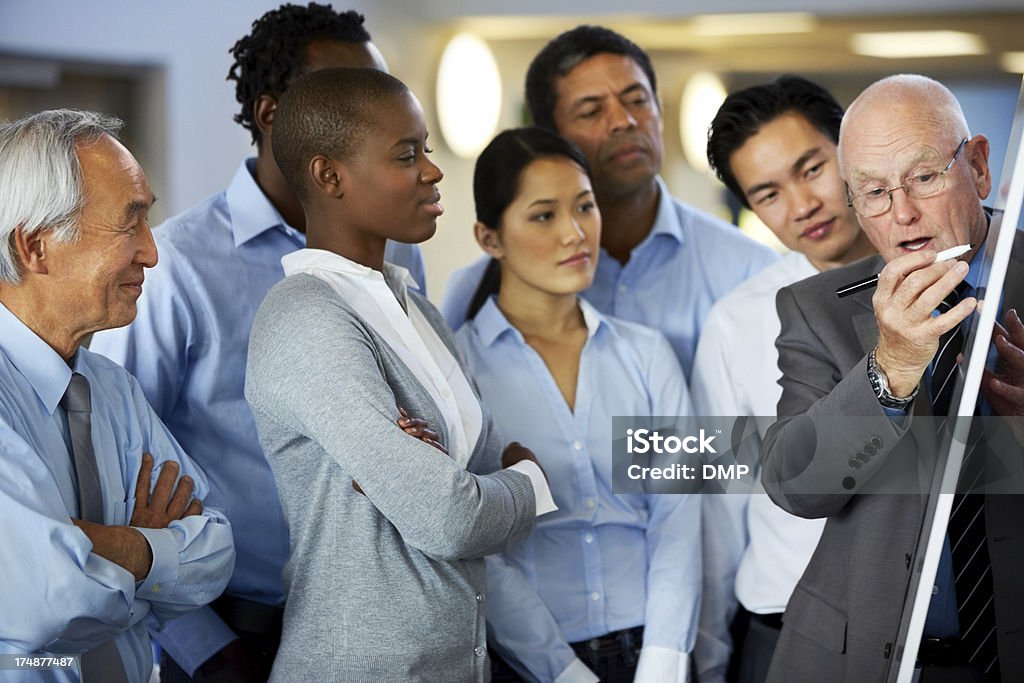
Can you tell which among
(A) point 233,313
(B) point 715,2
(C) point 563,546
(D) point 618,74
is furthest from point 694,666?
(B) point 715,2

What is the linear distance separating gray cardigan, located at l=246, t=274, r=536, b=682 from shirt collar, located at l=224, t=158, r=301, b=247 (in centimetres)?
38

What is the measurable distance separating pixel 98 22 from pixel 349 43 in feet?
6.53

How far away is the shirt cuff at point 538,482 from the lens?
150cm

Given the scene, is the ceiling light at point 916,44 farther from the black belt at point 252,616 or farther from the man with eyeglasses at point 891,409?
the black belt at point 252,616

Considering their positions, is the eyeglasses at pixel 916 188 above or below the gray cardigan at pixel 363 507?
above

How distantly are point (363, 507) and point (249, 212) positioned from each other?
62cm

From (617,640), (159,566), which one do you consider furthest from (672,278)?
(159,566)

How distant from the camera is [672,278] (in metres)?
2.18

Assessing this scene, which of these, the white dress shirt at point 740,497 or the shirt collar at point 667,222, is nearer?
the white dress shirt at point 740,497

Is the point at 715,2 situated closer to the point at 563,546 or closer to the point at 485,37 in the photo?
the point at 485,37

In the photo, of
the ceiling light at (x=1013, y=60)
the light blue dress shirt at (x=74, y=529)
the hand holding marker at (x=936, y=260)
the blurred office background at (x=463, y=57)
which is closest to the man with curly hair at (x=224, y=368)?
the light blue dress shirt at (x=74, y=529)

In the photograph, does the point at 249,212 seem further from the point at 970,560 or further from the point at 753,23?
the point at 753,23

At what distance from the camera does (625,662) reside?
1788 millimetres

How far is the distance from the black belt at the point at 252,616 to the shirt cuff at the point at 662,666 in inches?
21.9
